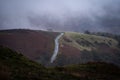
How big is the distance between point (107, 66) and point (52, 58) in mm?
92933

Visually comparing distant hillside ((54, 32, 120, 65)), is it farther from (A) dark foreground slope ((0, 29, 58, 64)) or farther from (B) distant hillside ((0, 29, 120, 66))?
(A) dark foreground slope ((0, 29, 58, 64))

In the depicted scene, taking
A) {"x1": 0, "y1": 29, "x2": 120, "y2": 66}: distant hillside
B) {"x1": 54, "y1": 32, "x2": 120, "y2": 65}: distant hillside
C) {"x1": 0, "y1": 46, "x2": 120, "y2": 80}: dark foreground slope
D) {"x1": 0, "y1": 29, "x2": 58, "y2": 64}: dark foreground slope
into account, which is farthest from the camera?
{"x1": 54, "y1": 32, "x2": 120, "y2": 65}: distant hillside

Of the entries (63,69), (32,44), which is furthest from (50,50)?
(63,69)

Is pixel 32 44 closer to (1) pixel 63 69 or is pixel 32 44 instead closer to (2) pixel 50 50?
(2) pixel 50 50

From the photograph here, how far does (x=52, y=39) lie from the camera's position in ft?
518

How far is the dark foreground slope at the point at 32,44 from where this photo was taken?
125 metres

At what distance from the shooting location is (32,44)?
13912cm

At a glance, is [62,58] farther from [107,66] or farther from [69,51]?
[107,66]

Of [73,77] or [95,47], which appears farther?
[95,47]

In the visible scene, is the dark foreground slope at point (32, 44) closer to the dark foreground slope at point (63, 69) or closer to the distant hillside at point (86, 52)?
the distant hillside at point (86, 52)

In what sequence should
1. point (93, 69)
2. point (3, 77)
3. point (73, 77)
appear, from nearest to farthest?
point (3, 77) < point (73, 77) < point (93, 69)

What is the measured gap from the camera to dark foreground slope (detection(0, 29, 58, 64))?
125 metres

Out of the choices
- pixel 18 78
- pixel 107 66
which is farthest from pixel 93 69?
pixel 18 78

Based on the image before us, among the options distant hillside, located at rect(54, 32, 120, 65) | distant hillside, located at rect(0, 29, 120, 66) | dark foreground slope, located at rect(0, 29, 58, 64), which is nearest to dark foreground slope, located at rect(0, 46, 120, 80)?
distant hillside, located at rect(0, 29, 120, 66)
